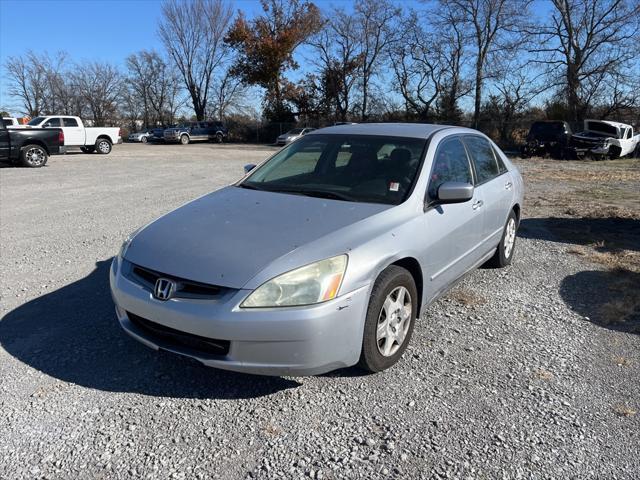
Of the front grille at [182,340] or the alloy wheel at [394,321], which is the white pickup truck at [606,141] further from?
the front grille at [182,340]

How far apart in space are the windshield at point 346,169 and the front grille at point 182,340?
145cm

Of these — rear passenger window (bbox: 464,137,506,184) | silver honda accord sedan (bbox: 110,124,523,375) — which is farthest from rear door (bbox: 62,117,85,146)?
rear passenger window (bbox: 464,137,506,184)

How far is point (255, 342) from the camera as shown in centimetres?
263

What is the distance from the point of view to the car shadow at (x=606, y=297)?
13.4ft

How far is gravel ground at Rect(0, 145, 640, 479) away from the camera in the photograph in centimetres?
240

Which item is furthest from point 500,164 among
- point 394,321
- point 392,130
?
point 394,321

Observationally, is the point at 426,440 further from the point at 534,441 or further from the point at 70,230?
the point at 70,230

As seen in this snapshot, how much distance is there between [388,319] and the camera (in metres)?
3.10

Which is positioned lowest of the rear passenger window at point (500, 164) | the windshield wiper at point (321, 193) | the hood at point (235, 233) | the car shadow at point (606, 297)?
the car shadow at point (606, 297)

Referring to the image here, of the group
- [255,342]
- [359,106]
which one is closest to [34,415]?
[255,342]

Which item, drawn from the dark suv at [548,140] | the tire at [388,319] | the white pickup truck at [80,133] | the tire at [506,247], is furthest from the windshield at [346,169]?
the dark suv at [548,140]

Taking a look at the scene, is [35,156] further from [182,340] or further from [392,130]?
[182,340]

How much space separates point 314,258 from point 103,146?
2387 cm

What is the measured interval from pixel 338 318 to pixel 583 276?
366 cm
